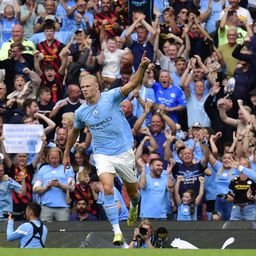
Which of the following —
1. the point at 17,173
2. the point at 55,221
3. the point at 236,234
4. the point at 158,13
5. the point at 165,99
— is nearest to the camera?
the point at 236,234

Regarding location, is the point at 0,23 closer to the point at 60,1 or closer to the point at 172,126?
the point at 60,1

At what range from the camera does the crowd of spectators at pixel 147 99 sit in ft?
65.1

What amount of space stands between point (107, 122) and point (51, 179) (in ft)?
13.4

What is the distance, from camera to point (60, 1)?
80.2ft

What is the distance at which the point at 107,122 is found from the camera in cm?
1600

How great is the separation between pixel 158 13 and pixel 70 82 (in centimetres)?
241

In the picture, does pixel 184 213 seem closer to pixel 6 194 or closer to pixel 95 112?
pixel 6 194

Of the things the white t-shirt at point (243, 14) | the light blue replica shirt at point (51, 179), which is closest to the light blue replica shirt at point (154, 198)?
the light blue replica shirt at point (51, 179)

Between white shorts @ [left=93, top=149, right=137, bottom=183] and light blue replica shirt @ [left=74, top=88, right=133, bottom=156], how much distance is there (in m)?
0.07

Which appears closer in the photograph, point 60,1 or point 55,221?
point 55,221

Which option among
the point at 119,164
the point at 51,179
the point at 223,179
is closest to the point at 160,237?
the point at 119,164

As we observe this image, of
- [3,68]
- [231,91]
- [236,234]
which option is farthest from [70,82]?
[236,234]

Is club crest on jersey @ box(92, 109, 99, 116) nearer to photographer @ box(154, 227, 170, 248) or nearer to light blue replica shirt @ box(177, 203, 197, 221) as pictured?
photographer @ box(154, 227, 170, 248)

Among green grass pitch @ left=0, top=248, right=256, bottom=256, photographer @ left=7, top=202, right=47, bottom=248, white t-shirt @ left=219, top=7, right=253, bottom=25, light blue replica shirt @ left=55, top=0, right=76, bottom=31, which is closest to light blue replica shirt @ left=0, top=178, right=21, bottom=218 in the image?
photographer @ left=7, top=202, right=47, bottom=248
